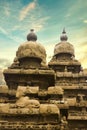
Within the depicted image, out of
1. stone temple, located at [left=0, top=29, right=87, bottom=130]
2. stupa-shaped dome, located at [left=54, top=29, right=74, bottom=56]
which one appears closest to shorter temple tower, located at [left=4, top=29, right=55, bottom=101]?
stone temple, located at [left=0, top=29, right=87, bottom=130]

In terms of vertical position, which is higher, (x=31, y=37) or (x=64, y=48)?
(x=64, y=48)

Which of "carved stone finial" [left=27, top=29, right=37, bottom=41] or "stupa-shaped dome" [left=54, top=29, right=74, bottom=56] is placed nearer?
"carved stone finial" [left=27, top=29, right=37, bottom=41]

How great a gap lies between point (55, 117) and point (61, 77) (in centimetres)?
1498

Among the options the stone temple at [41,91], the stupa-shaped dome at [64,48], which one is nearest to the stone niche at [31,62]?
the stone temple at [41,91]

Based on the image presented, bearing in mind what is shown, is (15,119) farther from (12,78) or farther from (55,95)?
(12,78)

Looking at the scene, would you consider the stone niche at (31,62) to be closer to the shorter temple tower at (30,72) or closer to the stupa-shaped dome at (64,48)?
the shorter temple tower at (30,72)

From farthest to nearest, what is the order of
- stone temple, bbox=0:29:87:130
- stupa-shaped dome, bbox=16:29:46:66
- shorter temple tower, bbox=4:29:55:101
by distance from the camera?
1. stupa-shaped dome, bbox=16:29:46:66
2. shorter temple tower, bbox=4:29:55:101
3. stone temple, bbox=0:29:87:130

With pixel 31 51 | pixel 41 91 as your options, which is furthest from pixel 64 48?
pixel 41 91

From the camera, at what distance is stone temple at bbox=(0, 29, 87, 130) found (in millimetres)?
13523

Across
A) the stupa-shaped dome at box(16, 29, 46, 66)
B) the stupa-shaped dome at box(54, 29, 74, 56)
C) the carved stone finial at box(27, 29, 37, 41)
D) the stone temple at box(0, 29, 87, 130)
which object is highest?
the stupa-shaped dome at box(54, 29, 74, 56)

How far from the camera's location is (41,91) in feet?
56.2

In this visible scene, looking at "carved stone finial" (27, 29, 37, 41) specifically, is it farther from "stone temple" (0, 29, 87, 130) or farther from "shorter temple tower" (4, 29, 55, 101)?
"shorter temple tower" (4, 29, 55, 101)

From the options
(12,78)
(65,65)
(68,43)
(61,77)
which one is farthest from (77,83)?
(12,78)

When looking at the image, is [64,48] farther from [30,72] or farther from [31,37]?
[30,72]
